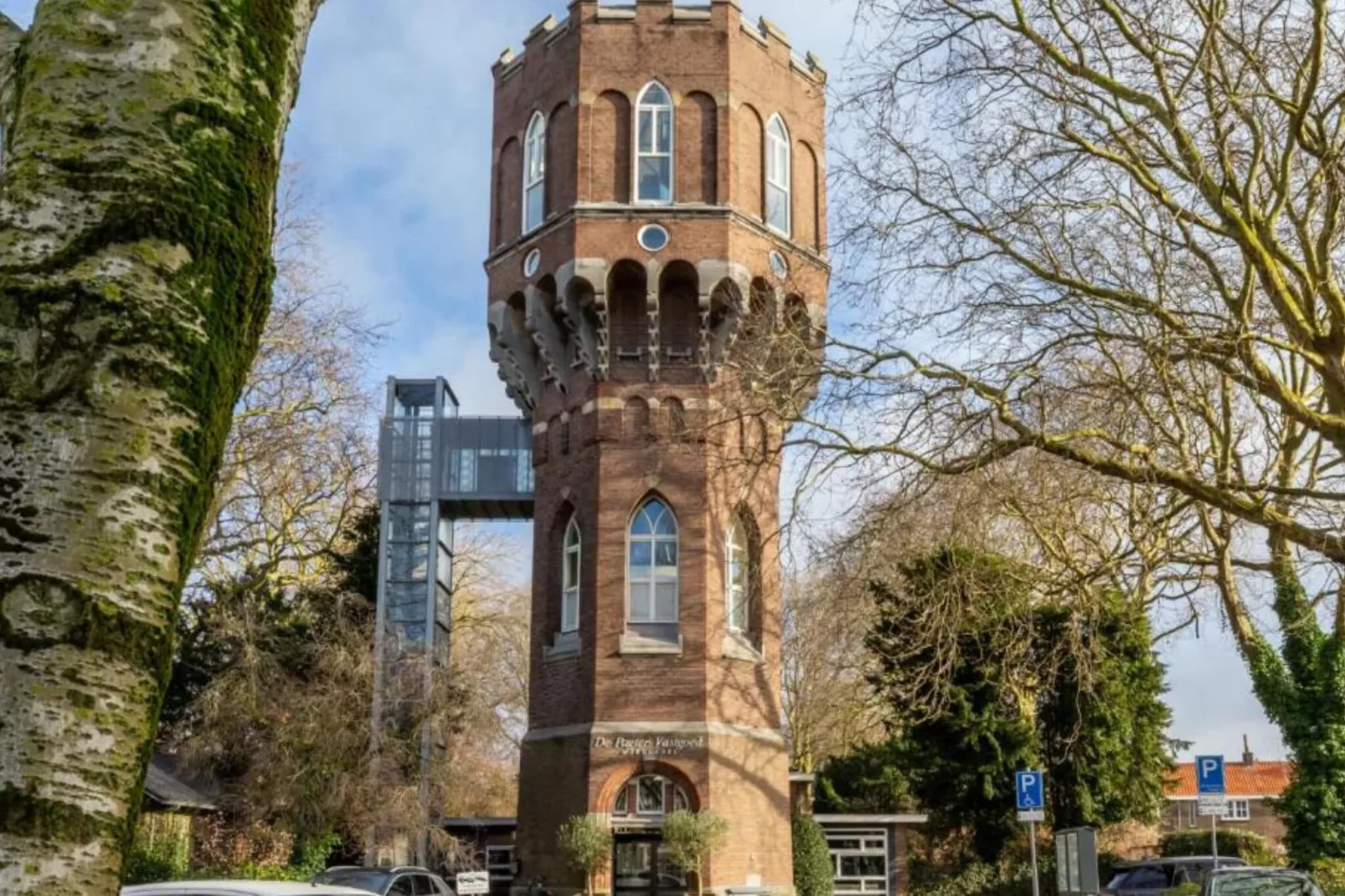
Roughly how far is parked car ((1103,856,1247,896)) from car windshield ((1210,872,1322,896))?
36.2 ft

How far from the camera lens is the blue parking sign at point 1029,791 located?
1891cm

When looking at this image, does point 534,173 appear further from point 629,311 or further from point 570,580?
point 570,580

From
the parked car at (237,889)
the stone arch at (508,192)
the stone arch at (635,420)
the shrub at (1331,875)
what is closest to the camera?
the parked car at (237,889)

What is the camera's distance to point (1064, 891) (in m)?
15.1

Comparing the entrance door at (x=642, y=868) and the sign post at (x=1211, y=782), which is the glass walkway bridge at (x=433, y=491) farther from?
the sign post at (x=1211, y=782)

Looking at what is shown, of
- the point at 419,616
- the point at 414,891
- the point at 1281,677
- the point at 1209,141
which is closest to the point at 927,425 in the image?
the point at 1209,141

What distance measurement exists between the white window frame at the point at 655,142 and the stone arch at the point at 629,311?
1.61 m

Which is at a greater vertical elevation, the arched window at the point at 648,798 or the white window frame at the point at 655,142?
the white window frame at the point at 655,142

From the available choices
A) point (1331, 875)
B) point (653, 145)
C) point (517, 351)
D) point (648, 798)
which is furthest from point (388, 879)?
point (653, 145)

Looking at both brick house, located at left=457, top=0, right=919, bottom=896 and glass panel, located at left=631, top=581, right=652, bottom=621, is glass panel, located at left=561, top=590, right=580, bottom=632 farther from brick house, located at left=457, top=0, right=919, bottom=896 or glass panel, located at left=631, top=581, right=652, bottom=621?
glass panel, located at left=631, top=581, right=652, bottom=621

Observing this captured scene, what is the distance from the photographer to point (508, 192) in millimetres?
34094

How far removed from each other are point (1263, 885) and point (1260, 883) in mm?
37

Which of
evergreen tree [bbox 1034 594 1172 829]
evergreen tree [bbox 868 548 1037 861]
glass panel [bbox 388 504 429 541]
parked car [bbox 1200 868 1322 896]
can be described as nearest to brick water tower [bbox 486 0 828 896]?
evergreen tree [bbox 868 548 1037 861]

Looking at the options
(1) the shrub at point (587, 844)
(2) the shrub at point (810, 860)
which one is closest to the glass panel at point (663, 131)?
(1) the shrub at point (587, 844)
